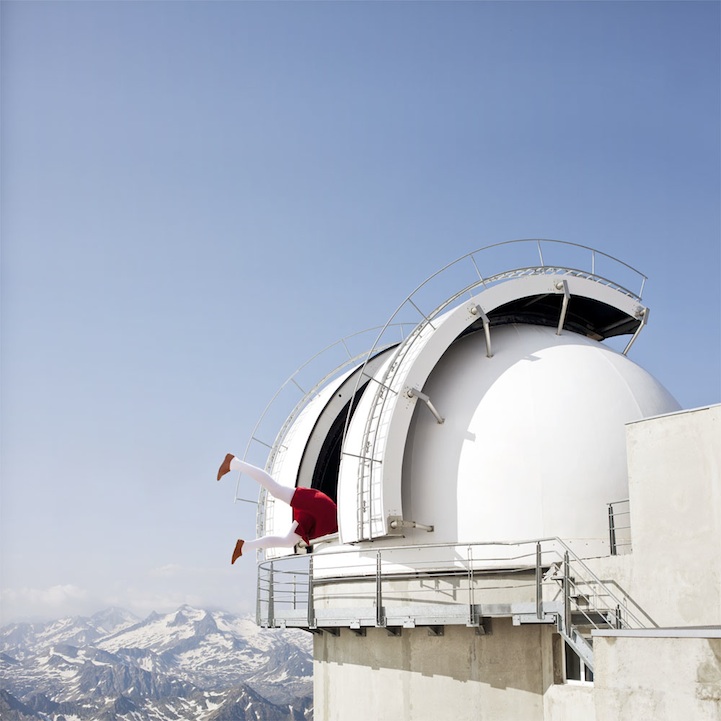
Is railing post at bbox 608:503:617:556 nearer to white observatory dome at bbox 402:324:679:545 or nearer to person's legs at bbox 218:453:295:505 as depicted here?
white observatory dome at bbox 402:324:679:545

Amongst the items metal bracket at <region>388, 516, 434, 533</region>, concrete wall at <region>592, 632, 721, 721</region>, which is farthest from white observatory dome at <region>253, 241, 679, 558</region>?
concrete wall at <region>592, 632, 721, 721</region>

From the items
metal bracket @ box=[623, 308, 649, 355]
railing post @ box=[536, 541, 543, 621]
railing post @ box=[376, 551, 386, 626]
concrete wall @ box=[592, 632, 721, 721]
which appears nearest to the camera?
concrete wall @ box=[592, 632, 721, 721]

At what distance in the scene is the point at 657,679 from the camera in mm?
9516

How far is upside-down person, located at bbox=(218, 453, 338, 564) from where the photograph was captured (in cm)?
1630

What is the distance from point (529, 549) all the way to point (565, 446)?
5.50 feet

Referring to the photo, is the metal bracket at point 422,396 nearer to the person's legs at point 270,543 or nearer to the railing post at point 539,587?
the railing post at point 539,587

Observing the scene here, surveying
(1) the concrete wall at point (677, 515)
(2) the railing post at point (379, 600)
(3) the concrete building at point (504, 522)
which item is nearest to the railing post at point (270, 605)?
(3) the concrete building at point (504, 522)

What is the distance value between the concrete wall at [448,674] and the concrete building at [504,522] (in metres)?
→ 0.02

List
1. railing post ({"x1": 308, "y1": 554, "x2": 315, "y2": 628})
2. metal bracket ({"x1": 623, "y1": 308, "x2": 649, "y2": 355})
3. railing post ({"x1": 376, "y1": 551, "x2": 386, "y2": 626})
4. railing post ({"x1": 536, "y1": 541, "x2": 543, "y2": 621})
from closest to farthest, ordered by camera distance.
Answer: railing post ({"x1": 536, "y1": 541, "x2": 543, "y2": 621}) → railing post ({"x1": 376, "y1": 551, "x2": 386, "y2": 626}) → railing post ({"x1": 308, "y1": 554, "x2": 315, "y2": 628}) → metal bracket ({"x1": 623, "y1": 308, "x2": 649, "y2": 355})

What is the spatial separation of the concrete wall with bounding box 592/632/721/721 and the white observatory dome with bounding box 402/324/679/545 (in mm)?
3806

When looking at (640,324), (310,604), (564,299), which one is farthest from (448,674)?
(640,324)

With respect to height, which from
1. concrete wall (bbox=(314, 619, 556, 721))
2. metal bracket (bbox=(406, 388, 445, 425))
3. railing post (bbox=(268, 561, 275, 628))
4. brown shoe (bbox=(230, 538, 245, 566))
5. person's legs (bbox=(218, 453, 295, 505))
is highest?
metal bracket (bbox=(406, 388, 445, 425))

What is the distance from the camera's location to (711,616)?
11797 millimetres

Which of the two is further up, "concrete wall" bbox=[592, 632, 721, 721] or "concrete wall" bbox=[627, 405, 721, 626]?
"concrete wall" bbox=[627, 405, 721, 626]
